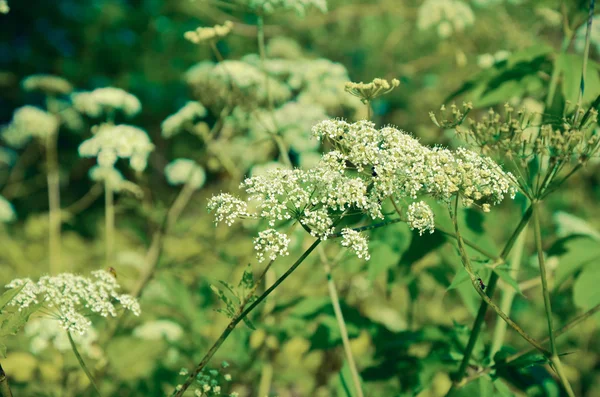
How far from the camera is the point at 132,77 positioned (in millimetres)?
9758

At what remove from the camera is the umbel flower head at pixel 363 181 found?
2004mm

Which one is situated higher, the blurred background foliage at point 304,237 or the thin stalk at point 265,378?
the blurred background foliage at point 304,237

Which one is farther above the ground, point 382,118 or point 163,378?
point 382,118

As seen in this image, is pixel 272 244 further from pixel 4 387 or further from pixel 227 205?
pixel 4 387

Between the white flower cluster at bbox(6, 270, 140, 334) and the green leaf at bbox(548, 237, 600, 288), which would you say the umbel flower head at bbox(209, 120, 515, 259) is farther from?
the green leaf at bbox(548, 237, 600, 288)

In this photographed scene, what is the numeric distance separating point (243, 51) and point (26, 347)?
23.8 feet

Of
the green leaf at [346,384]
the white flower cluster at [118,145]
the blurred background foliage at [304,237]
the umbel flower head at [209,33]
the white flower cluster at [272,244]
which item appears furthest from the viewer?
the white flower cluster at [118,145]

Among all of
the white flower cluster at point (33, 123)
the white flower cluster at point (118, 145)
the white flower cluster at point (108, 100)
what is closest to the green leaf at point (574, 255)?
the white flower cluster at point (118, 145)

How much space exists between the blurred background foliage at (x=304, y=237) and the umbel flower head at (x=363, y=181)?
0.45m

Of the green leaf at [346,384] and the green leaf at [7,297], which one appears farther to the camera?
the green leaf at [346,384]

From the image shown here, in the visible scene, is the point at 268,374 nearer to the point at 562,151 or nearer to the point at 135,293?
the point at 135,293

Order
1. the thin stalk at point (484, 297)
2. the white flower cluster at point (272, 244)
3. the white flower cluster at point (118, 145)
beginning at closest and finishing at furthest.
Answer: the white flower cluster at point (272, 244) < the thin stalk at point (484, 297) < the white flower cluster at point (118, 145)

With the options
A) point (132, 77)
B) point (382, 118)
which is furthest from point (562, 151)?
point (132, 77)

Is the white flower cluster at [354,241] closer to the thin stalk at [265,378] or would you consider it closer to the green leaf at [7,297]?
the green leaf at [7,297]
